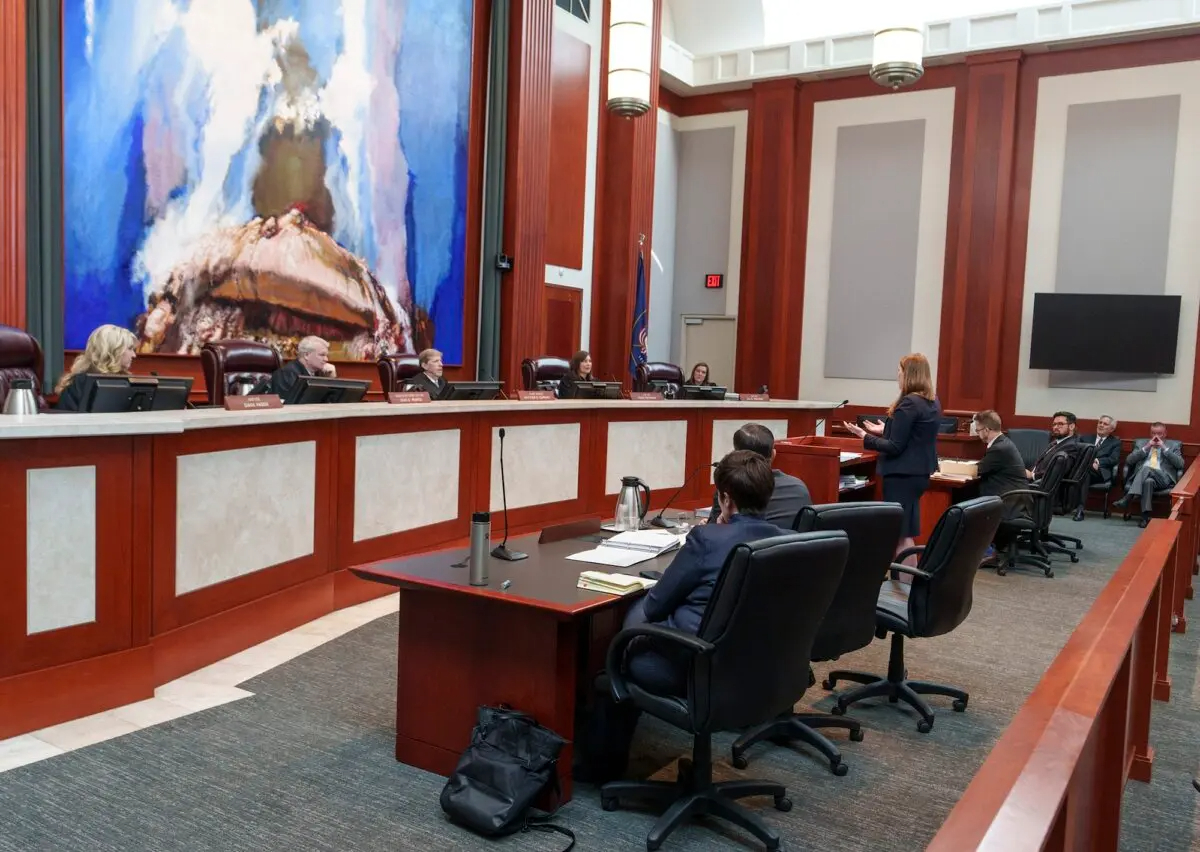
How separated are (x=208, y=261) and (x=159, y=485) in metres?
3.55

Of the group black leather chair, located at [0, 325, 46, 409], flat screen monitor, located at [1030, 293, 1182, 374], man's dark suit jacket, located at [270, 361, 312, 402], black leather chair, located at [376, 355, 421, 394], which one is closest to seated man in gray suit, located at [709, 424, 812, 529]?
man's dark suit jacket, located at [270, 361, 312, 402]

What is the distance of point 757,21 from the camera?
11.3m

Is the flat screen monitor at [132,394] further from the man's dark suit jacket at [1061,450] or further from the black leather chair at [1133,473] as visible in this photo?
the black leather chair at [1133,473]

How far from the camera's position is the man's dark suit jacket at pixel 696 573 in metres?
2.33

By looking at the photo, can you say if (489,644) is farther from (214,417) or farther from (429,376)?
(429,376)

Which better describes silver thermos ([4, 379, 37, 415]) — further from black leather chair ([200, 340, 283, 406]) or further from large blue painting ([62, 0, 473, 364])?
large blue painting ([62, 0, 473, 364])

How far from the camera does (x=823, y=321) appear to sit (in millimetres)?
11227

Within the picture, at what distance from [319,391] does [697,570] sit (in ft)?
8.86

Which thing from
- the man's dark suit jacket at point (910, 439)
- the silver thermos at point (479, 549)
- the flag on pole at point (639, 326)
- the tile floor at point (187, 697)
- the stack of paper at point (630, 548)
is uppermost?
the flag on pole at point (639, 326)

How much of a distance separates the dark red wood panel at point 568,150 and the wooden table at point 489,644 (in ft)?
23.2

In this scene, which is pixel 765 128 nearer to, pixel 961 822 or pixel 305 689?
pixel 305 689

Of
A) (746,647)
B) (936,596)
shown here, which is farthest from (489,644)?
(936,596)

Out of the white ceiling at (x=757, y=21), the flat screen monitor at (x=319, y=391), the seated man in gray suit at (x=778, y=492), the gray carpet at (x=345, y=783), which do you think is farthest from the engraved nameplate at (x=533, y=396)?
the white ceiling at (x=757, y=21)

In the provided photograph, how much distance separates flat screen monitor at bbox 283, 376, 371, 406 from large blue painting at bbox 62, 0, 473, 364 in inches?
82.0
